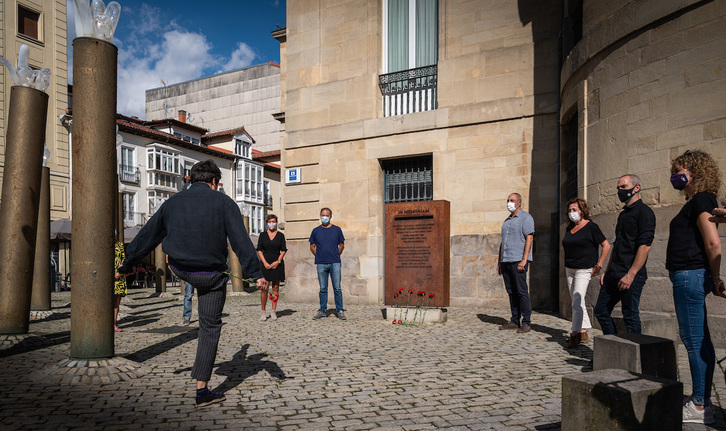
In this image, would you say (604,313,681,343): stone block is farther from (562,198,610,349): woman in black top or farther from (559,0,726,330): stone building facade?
(559,0,726,330): stone building facade

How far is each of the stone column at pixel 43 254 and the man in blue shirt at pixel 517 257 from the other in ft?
25.2

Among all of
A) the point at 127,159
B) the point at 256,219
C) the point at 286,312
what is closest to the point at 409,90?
the point at 286,312

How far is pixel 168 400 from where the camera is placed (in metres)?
4.51

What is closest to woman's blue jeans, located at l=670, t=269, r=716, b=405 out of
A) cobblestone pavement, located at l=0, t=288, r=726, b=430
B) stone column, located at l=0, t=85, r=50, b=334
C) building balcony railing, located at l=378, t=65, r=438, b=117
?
cobblestone pavement, located at l=0, t=288, r=726, b=430

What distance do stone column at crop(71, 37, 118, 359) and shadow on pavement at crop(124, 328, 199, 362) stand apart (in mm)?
1046

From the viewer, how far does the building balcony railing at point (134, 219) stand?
122 feet

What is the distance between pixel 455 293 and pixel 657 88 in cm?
596

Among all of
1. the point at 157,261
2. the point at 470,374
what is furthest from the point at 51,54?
the point at 470,374

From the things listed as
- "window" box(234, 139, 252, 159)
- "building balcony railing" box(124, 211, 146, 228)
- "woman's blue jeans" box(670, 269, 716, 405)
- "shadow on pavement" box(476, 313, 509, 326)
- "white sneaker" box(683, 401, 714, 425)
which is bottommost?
"shadow on pavement" box(476, 313, 509, 326)

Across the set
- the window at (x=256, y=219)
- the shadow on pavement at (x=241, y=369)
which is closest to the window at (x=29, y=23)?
the window at (x=256, y=219)

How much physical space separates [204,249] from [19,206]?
4.42 meters

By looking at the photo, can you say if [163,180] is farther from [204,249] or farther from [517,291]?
[204,249]

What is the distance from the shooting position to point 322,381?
516 centimetres

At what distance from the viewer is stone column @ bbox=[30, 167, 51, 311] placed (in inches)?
377
